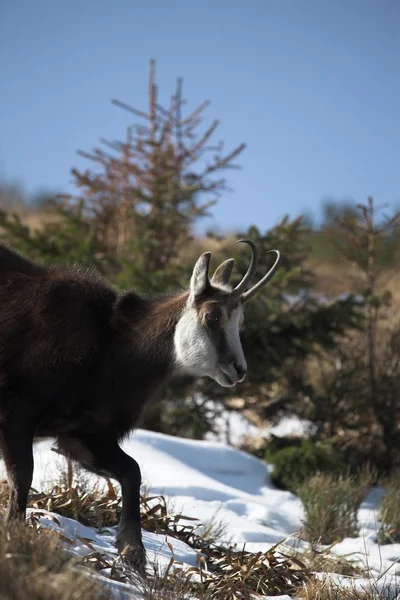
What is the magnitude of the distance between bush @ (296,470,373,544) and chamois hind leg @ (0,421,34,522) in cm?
359

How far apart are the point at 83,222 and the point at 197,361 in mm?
8458

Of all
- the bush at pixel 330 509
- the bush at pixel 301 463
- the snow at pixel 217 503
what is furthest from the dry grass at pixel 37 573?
the bush at pixel 301 463

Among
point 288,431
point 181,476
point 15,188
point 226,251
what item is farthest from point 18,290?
point 15,188

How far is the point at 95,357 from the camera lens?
562 centimetres

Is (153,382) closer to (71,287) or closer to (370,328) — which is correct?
(71,287)

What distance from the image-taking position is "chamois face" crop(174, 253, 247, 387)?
5.82 meters

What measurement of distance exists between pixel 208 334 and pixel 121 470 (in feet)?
3.90

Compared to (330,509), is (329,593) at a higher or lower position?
lower

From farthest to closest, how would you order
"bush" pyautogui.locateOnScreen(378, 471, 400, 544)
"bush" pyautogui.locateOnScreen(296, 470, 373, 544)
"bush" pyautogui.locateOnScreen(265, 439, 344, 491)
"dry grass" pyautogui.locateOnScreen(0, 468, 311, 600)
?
"bush" pyautogui.locateOnScreen(265, 439, 344, 491), "bush" pyautogui.locateOnScreen(378, 471, 400, 544), "bush" pyautogui.locateOnScreen(296, 470, 373, 544), "dry grass" pyautogui.locateOnScreen(0, 468, 311, 600)

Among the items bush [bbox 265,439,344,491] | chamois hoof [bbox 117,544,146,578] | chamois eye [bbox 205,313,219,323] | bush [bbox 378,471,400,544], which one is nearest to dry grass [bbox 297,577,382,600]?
chamois hoof [bbox 117,544,146,578]

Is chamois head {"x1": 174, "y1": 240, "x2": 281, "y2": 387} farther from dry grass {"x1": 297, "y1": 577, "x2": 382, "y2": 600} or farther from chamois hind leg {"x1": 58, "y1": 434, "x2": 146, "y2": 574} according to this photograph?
dry grass {"x1": 297, "y1": 577, "x2": 382, "y2": 600}

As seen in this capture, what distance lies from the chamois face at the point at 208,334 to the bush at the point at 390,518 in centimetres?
340

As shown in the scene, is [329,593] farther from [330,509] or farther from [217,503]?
[217,503]

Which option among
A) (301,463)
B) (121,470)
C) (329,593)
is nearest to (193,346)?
(121,470)
